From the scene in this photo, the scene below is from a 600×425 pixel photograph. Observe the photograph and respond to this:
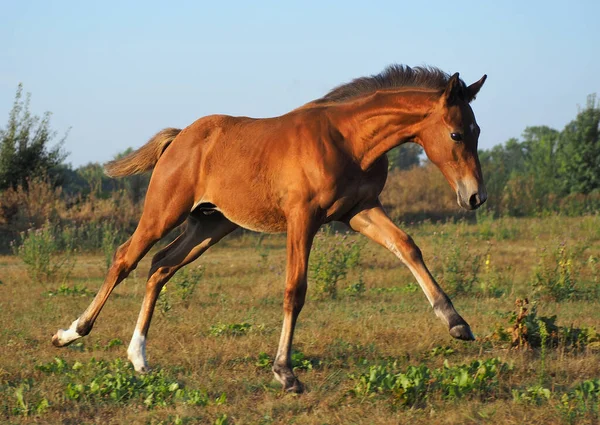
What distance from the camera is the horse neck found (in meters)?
5.85

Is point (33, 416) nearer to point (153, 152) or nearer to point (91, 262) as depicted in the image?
point (153, 152)

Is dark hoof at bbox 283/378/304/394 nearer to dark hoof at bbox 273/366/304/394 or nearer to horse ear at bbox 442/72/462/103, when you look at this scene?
dark hoof at bbox 273/366/304/394

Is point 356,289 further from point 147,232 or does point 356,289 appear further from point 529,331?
point 147,232

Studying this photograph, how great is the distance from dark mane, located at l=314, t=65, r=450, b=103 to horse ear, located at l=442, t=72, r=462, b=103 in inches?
10.4

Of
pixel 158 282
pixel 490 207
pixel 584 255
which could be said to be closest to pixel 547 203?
pixel 490 207

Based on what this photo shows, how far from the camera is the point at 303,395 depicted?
5.26 metres

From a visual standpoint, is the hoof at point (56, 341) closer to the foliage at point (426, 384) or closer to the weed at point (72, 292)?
the foliage at point (426, 384)

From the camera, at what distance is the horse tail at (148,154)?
7.06m

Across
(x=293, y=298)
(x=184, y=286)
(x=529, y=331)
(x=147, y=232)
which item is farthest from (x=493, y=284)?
(x=147, y=232)

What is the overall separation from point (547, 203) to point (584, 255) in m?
12.8

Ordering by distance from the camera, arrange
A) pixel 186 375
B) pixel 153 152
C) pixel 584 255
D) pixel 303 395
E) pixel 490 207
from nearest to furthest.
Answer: pixel 303 395
pixel 186 375
pixel 153 152
pixel 584 255
pixel 490 207

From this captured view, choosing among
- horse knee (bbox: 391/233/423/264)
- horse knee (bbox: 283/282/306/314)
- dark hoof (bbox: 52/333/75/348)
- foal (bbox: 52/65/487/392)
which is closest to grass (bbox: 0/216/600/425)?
dark hoof (bbox: 52/333/75/348)

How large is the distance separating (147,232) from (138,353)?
1050 mm

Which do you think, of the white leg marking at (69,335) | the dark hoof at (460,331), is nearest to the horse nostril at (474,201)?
the dark hoof at (460,331)
